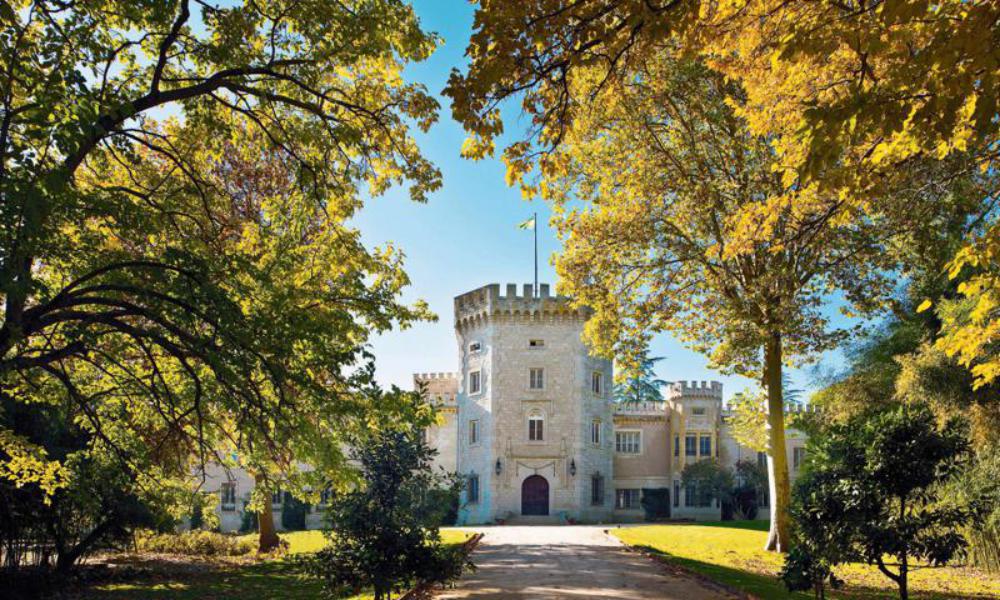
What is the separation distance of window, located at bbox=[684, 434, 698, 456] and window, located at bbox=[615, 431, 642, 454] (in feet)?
8.90

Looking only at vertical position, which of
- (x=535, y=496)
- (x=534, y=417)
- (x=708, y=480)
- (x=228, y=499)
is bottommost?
(x=228, y=499)

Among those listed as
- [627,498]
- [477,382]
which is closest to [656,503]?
[627,498]

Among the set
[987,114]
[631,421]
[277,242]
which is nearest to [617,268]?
[277,242]

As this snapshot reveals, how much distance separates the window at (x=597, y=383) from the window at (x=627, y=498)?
682 centimetres

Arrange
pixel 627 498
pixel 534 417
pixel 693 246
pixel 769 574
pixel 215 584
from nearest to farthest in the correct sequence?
pixel 215 584
pixel 769 574
pixel 693 246
pixel 534 417
pixel 627 498

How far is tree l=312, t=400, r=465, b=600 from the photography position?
9.26 meters

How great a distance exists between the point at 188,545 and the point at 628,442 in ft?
92.7

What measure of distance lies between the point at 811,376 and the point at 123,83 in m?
24.6

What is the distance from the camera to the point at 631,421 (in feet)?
146

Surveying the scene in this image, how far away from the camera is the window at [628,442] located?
44.1 m

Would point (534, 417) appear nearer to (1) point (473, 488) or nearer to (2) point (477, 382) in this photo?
(2) point (477, 382)

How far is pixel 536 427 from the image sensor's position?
3934 centimetres

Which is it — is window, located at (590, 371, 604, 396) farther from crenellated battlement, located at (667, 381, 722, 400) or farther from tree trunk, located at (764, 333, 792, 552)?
tree trunk, located at (764, 333, 792, 552)

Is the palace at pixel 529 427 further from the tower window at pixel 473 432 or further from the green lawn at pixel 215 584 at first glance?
the green lawn at pixel 215 584
